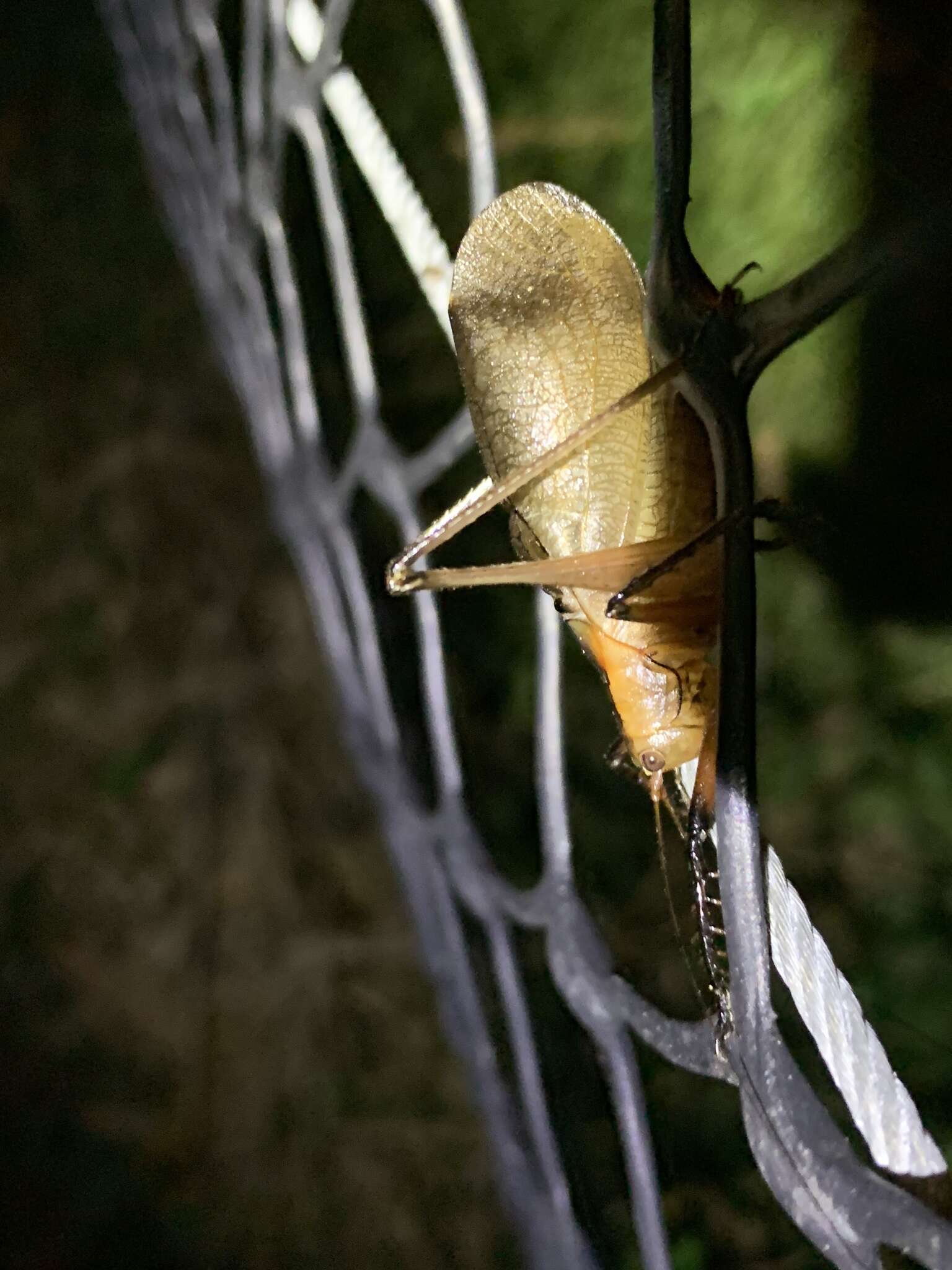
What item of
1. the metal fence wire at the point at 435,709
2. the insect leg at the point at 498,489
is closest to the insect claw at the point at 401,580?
the insect leg at the point at 498,489

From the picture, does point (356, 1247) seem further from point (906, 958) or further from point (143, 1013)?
point (906, 958)

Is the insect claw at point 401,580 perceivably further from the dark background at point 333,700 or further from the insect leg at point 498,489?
the dark background at point 333,700

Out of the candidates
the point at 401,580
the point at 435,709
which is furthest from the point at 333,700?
the point at 401,580

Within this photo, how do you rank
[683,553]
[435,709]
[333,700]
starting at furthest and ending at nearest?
1. [333,700]
2. [435,709]
3. [683,553]

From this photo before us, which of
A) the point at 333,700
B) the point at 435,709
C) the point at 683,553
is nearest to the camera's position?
the point at 683,553

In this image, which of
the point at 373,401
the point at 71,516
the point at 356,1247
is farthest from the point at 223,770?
the point at 373,401

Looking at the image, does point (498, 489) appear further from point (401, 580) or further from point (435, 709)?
point (435, 709)
